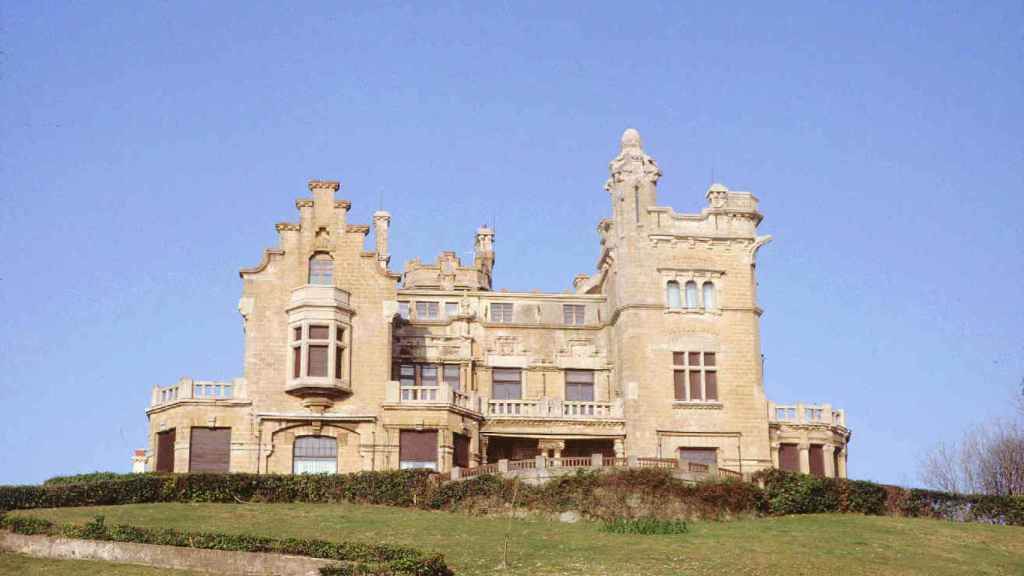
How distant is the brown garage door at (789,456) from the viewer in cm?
6028

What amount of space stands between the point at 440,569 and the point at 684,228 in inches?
1229

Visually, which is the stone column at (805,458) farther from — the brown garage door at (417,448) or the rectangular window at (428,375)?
the rectangular window at (428,375)

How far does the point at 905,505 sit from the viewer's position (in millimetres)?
49156

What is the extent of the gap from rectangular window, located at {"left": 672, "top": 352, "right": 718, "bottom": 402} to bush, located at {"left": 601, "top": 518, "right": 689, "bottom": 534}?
16140mm

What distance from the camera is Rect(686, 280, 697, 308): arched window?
6109cm

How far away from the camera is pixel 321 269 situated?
58.7 meters

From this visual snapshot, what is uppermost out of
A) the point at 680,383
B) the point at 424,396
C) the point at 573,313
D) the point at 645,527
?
the point at 573,313

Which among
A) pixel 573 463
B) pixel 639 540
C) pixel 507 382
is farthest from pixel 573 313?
pixel 639 540

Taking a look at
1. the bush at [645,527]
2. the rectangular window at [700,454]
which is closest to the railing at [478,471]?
the bush at [645,527]

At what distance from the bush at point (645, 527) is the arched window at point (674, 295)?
60.3ft

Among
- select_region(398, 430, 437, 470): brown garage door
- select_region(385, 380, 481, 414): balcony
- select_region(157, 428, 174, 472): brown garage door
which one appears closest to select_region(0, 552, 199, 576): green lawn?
select_region(157, 428, 174, 472): brown garage door

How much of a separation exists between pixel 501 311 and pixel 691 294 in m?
9.64

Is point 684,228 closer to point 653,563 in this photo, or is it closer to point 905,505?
point 905,505

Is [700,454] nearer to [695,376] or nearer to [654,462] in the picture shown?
[695,376]
